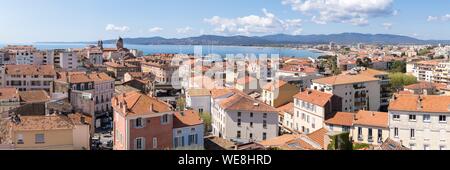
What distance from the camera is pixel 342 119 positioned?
15555 mm

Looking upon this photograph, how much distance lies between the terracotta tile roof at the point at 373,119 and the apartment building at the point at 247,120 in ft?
8.97

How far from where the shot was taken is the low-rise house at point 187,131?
11203mm

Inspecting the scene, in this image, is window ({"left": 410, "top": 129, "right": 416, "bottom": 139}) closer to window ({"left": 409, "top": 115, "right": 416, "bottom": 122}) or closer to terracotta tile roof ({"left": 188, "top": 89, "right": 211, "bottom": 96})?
window ({"left": 409, "top": 115, "right": 416, "bottom": 122})

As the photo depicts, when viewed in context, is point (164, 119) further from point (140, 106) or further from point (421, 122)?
point (421, 122)

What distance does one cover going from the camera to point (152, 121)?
1062cm

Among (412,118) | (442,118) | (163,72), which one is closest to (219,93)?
(412,118)

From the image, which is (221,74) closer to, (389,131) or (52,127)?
(389,131)

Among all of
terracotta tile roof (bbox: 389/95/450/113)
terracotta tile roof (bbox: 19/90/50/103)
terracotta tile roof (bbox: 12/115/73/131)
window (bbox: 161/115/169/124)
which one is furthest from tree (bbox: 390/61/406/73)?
terracotta tile roof (bbox: 12/115/73/131)

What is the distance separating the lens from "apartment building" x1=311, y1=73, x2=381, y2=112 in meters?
20.2

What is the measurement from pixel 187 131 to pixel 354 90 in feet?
38.5

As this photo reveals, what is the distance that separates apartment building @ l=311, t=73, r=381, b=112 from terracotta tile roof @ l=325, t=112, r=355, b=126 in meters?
3.90

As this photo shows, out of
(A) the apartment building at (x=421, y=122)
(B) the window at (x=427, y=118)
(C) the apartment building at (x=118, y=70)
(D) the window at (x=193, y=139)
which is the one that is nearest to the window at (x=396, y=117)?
(A) the apartment building at (x=421, y=122)

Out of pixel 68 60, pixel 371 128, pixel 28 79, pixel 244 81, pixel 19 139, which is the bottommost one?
pixel 371 128
